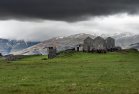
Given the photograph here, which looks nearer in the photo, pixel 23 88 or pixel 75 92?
pixel 75 92

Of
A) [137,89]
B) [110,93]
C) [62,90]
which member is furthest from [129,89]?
[62,90]

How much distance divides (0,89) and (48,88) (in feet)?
17.5

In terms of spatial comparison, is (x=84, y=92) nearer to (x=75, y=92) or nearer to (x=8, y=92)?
(x=75, y=92)

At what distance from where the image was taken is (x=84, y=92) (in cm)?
4328

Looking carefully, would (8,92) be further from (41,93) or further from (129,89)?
(129,89)

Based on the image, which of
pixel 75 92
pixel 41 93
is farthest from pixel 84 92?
pixel 41 93

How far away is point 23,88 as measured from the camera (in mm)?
47875

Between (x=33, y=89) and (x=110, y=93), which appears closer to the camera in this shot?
(x=110, y=93)

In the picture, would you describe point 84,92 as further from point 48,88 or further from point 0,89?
point 0,89

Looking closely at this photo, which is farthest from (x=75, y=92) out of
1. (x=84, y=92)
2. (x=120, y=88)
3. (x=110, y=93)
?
(x=120, y=88)

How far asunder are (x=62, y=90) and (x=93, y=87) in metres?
4.62

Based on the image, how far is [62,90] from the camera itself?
45188mm

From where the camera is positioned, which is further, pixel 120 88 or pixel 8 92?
pixel 120 88

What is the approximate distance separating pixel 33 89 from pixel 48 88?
1812 mm
